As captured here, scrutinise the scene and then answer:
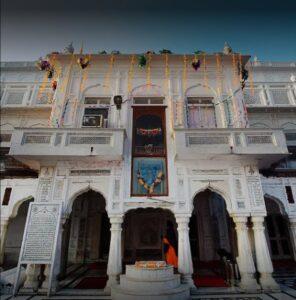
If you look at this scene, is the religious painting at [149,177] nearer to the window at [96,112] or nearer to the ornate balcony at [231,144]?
the ornate balcony at [231,144]

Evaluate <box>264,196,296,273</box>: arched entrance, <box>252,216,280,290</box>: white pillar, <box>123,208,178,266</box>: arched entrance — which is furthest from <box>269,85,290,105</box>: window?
<box>123,208,178,266</box>: arched entrance

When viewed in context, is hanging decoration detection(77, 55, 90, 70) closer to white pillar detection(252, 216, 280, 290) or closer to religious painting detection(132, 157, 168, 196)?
religious painting detection(132, 157, 168, 196)

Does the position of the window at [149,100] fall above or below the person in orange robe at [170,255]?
above

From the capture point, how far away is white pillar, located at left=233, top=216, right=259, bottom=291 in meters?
7.52

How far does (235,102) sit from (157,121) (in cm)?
364

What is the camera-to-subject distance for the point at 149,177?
351 inches

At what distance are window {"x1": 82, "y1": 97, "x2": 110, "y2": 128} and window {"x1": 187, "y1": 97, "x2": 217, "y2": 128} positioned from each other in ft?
12.6

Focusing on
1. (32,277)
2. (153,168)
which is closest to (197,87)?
(153,168)

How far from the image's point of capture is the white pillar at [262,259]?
756 cm

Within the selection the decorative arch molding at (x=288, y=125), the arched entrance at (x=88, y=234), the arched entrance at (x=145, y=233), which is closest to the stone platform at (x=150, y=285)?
the arched entrance at (x=88, y=234)

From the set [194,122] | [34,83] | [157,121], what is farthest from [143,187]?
[34,83]

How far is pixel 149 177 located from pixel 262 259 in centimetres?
490

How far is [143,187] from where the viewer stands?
8.76m

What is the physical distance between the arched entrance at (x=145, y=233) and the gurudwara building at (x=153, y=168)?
0.19ft
